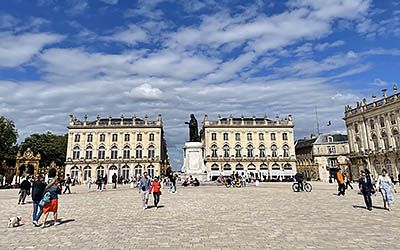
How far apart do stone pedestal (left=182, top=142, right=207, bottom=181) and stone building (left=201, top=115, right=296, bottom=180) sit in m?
31.8

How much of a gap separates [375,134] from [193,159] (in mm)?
37167

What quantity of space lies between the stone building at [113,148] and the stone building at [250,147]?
11.6 metres

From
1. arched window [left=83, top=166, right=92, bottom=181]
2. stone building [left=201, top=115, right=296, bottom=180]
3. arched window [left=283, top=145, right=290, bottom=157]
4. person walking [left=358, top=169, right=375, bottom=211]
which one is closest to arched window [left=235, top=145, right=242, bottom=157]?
stone building [left=201, top=115, right=296, bottom=180]

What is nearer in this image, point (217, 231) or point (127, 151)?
point (217, 231)

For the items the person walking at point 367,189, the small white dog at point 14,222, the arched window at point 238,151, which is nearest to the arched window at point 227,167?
the arched window at point 238,151

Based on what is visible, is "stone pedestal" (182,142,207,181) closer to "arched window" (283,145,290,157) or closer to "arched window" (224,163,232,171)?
"arched window" (224,163,232,171)

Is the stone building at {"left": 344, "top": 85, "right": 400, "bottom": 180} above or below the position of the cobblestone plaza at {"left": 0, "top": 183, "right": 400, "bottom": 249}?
above

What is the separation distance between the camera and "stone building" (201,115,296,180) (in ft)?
Answer: 224

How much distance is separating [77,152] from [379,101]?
60241 mm

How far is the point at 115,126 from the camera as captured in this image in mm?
67625

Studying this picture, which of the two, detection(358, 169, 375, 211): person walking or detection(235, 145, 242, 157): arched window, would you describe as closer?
detection(358, 169, 375, 211): person walking

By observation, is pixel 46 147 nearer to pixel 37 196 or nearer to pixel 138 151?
pixel 138 151

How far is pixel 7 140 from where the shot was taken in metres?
56.4

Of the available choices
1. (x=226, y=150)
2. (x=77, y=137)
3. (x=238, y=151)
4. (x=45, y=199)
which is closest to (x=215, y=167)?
(x=226, y=150)
